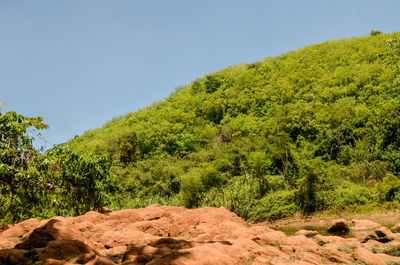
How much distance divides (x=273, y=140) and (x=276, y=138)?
0.70 meters

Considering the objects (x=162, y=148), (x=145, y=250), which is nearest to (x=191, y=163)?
(x=162, y=148)

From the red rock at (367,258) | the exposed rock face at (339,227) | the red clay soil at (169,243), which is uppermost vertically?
the red clay soil at (169,243)

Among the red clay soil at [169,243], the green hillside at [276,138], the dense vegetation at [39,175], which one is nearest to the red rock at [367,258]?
the red clay soil at [169,243]

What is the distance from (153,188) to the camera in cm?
4516

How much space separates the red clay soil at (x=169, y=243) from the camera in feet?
17.1

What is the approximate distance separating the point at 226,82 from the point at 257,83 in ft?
31.7

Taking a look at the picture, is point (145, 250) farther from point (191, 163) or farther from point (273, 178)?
point (191, 163)

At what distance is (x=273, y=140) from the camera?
119 feet

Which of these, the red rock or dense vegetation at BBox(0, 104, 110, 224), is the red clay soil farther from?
dense vegetation at BBox(0, 104, 110, 224)

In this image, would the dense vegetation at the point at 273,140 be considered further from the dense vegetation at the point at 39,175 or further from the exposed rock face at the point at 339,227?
the exposed rock face at the point at 339,227

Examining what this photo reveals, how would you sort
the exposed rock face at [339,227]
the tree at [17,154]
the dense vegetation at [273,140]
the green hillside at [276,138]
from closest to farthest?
the tree at [17,154] < the exposed rock face at [339,227] < the dense vegetation at [273,140] < the green hillside at [276,138]

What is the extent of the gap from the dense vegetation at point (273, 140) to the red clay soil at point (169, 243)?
6.01ft

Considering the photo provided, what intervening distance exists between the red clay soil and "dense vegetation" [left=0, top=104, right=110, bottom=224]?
35.3 inches

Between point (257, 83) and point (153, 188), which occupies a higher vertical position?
point (257, 83)
